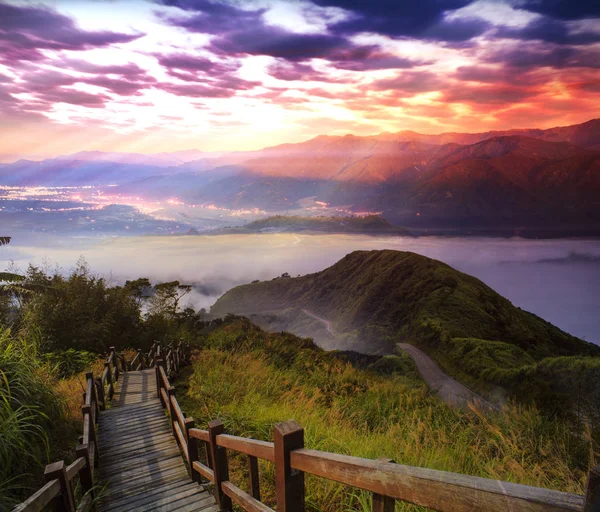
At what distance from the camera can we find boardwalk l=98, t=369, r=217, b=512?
4555 millimetres

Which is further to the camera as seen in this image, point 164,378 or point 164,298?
point 164,298

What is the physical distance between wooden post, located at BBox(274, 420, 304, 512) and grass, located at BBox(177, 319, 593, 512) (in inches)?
60.8

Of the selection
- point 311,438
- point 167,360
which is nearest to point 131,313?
point 167,360

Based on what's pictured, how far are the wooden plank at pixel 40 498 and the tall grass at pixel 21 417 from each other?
1.64 metres

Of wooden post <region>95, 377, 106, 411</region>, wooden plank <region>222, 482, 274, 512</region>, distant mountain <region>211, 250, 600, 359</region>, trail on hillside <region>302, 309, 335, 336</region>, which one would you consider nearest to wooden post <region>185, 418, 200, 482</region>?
wooden plank <region>222, 482, 274, 512</region>

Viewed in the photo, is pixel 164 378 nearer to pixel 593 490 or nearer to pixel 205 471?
pixel 205 471

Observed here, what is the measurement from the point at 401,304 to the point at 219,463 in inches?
4181

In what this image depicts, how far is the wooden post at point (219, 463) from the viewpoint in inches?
147

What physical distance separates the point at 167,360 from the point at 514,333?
88.9 meters

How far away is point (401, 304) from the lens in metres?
105

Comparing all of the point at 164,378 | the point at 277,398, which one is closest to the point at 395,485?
the point at 277,398

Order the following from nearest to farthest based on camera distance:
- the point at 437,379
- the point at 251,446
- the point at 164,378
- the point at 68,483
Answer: the point at 251,446, the point at 68,483, the point at 164,378, the point at 437,379

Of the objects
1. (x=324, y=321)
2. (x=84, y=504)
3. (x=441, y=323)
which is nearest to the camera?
(x=84, y=504)

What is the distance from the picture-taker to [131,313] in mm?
21469
